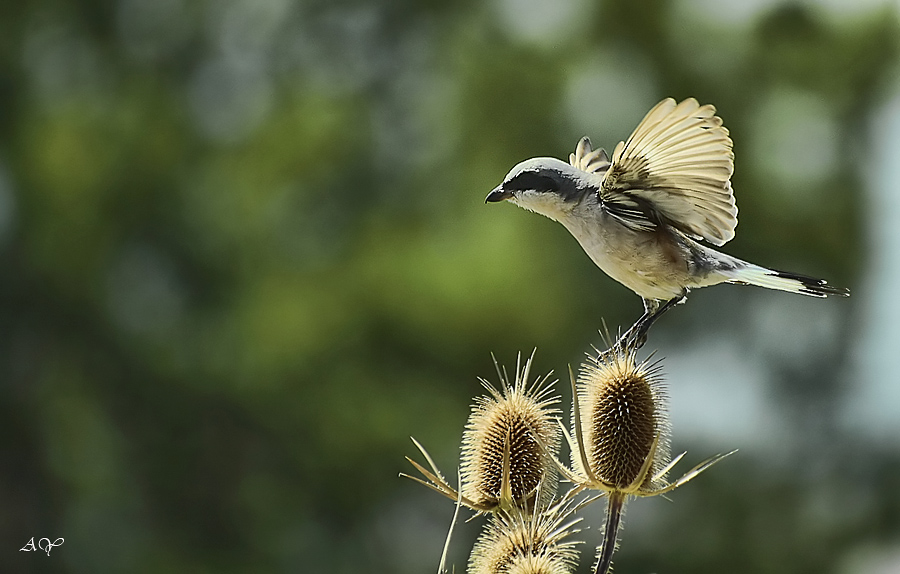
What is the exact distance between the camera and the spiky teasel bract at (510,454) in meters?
1.37

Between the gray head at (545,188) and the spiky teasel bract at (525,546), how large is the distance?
424 millimetres

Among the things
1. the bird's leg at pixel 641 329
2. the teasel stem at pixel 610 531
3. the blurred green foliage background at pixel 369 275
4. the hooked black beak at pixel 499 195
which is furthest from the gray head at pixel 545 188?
the blurred green foliage background at pixel 369 275

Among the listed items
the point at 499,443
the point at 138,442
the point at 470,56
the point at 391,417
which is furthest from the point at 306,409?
the point at 499,443

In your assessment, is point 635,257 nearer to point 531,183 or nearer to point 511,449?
point 531,183

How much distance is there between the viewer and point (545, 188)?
1374 millimetres

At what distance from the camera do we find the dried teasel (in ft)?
4.03

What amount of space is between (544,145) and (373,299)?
1.32 m

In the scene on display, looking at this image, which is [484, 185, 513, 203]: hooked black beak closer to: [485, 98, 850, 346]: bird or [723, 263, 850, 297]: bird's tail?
[485, 98, 850, 346]: bird

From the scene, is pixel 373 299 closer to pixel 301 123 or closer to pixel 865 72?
pixel 301 123

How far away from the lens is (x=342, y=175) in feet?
17.8

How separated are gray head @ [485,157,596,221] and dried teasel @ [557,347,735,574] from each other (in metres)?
0.23

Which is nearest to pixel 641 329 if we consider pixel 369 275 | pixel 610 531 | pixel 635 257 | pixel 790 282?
pixel 635 257

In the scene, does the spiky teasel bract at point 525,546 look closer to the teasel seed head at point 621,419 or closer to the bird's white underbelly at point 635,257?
the teasel seed head at point 621,419

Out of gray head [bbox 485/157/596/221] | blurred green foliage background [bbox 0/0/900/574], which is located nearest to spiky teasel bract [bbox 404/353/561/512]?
gray head [bbox 485/157/596/221]
